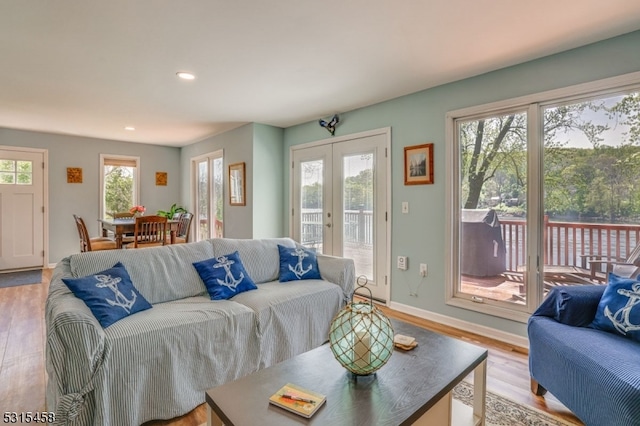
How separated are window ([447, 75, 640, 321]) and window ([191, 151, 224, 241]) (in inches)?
149

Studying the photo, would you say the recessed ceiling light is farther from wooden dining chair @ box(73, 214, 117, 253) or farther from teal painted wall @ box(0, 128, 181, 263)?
teal painted wall @ box(0, 128, 181, 263)

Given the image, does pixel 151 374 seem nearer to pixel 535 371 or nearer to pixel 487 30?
pixel 535 371

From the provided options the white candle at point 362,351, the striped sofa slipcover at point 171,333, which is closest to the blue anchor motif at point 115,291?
the striped sofa slipcover at point 171,333

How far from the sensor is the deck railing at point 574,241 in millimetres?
2299

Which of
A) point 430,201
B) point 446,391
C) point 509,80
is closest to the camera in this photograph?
point 446,391

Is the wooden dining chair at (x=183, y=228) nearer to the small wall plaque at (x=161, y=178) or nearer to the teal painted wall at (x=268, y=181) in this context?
the teal painted wall at (x=268, y=181)

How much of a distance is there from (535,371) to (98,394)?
93.5 inches

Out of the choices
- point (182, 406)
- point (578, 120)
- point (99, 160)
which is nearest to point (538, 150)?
point (578, 120)

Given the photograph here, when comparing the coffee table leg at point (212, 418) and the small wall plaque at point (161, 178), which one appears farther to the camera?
the small wall plaque at point (161, 178)

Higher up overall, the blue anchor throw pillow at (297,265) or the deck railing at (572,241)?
the deck railing at (572,241)

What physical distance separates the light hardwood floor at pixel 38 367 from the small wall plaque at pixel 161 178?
11.2ft

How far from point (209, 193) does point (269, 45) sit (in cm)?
383

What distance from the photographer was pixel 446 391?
50.6 inches

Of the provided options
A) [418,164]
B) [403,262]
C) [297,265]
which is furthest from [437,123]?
[297,265]
